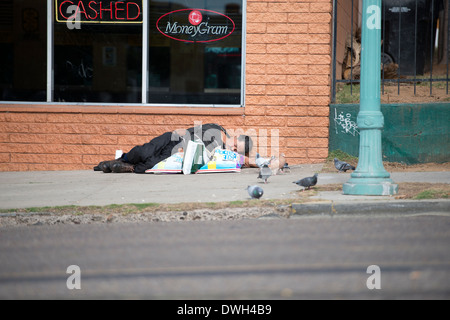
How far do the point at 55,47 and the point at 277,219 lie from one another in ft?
22.1

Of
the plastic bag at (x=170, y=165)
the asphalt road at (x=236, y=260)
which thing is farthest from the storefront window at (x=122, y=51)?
the asphalt road at (x=236, y=260)

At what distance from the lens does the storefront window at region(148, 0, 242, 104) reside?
10.2 metres

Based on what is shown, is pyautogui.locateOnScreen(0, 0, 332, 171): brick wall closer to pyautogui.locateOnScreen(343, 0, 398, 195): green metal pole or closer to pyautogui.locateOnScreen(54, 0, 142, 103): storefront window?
pyautogui.locateOnScreen(54, 0, 142, 103): storefront window

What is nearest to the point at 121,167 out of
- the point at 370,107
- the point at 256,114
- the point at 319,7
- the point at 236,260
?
the point at 256,114

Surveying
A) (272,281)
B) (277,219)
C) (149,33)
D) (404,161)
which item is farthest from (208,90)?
(272,281)

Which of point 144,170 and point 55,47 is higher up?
point 55,47

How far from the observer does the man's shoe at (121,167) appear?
9.39 meters

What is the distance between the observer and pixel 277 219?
5.66 m

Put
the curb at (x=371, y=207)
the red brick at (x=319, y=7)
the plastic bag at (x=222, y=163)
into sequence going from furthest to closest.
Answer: the red brick at (x=319, y=7) → the plastic bag at (x=222, y=163) → the curb at (x=371, y=207)

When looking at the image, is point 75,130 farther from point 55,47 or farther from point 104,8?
point 104,8

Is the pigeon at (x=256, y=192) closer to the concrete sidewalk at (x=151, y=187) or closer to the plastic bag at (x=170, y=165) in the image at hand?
the concrete sidewalk at (x=151, y=187)

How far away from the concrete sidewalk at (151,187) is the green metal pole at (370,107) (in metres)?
0.34

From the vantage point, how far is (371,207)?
5.66 meters

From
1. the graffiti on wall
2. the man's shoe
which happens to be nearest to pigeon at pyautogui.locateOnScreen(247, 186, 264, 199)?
the man's shoe
